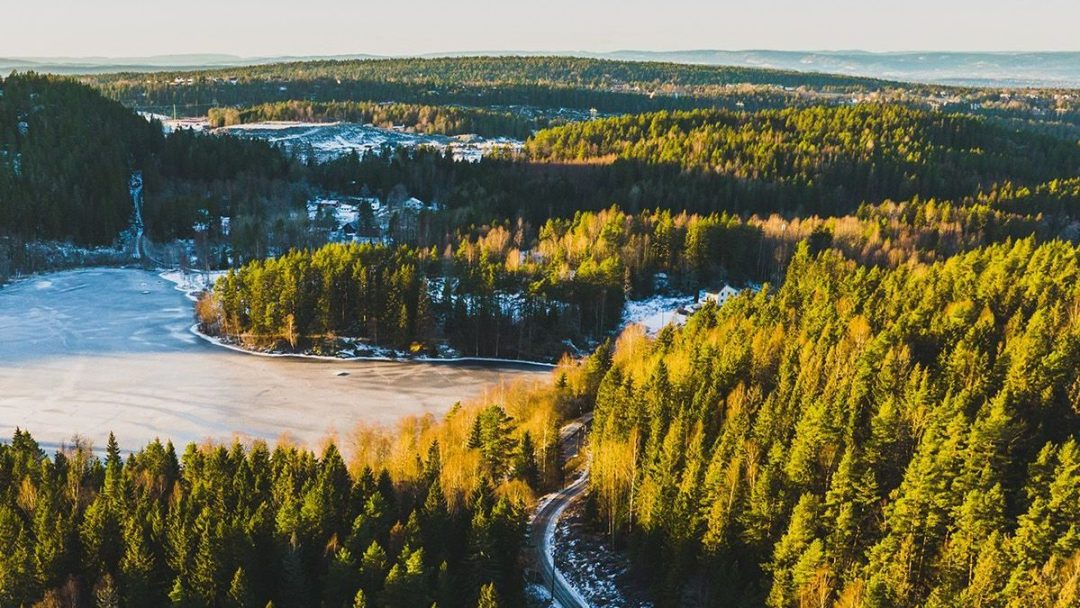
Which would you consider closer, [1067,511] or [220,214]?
[1067,511]

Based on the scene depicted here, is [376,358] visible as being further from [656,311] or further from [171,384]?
[656,311]

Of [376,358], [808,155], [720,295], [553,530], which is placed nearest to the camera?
[553,530]

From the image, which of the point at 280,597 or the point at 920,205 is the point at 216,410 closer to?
the point at 280,597

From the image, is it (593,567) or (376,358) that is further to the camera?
(376,358)

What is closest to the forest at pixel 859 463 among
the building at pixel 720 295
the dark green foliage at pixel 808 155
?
the building at pixel 720 295

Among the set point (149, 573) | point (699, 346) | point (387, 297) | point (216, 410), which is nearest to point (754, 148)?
point (387, 297)

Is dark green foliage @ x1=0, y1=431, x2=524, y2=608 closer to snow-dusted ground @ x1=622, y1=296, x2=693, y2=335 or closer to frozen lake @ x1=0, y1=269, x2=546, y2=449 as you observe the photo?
frozen lake @ x1=0, y1=269, x2=546, y2=449

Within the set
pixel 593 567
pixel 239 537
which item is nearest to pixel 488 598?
pixel 593 567
